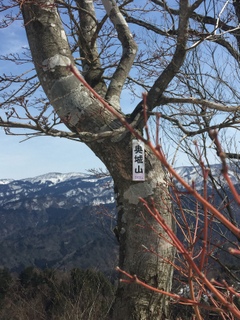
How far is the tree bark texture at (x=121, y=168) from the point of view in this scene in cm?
218

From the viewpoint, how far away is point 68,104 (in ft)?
7.53

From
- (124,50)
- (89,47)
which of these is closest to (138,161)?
(124,50)

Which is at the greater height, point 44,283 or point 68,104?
point 68,104

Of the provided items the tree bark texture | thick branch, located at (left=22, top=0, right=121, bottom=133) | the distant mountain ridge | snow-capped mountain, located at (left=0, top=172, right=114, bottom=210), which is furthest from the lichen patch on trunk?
snow-capped mountain, located at (left=0, top=172, right=114, bottom=210)

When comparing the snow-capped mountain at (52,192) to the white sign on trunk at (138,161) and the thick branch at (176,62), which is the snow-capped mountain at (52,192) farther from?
the white sign on trunk at (138,161)

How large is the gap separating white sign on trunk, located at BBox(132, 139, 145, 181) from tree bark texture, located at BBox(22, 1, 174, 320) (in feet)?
0.10

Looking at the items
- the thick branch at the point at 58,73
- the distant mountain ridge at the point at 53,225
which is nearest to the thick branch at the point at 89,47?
the thick branch at the point at 58,73

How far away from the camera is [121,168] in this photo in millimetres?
2303

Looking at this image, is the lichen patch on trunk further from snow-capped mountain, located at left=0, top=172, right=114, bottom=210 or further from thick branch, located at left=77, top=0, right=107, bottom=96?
snow-capped mountain, located at left=0, top=172, right=114, bottom=210

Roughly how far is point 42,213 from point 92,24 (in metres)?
65.8

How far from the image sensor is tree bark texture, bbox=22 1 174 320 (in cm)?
218

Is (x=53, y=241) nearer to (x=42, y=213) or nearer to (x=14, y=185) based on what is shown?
(x=42, y=213)

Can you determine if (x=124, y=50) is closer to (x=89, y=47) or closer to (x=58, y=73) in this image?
(x=89, y=47)

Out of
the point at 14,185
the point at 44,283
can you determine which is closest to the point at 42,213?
the point at 14,185
